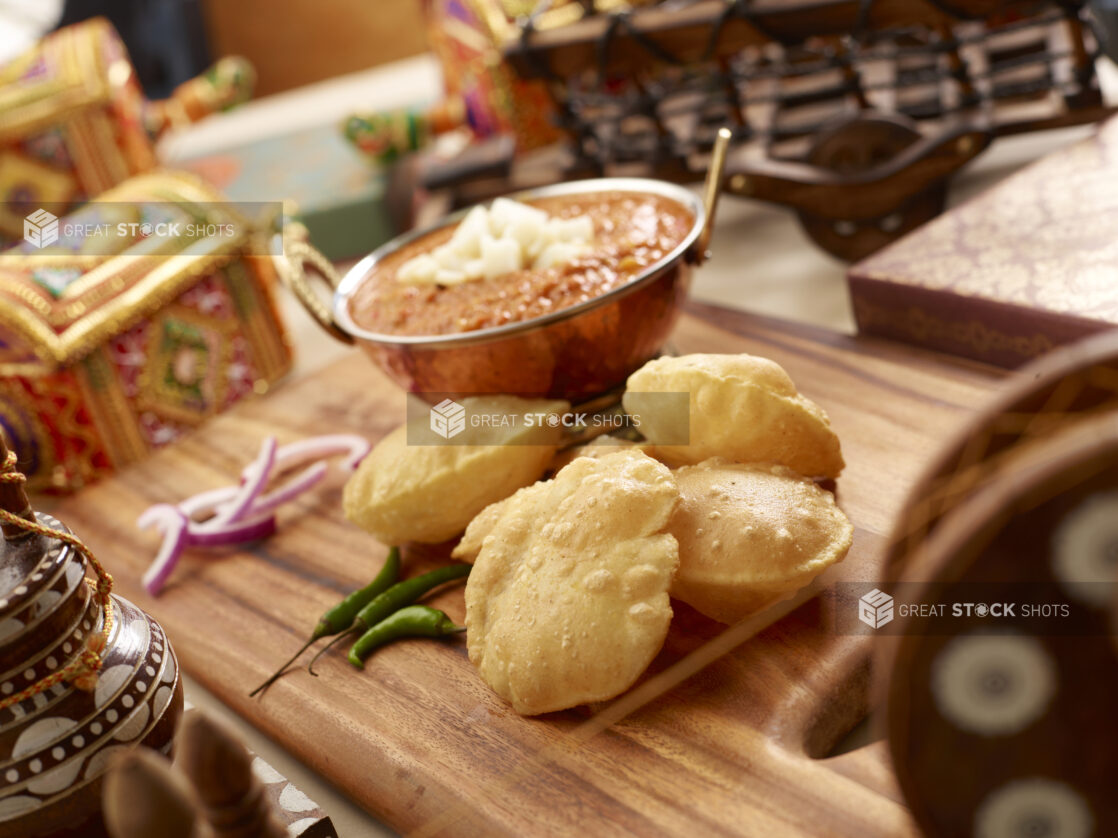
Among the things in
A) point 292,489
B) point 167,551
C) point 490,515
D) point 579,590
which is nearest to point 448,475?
point 490,515

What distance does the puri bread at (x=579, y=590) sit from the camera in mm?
1095

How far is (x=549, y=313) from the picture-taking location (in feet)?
4.98

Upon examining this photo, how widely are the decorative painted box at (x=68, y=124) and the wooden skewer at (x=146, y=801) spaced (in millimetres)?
2723

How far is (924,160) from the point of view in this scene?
2.03 meters

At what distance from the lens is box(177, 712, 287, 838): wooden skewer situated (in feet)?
2.32

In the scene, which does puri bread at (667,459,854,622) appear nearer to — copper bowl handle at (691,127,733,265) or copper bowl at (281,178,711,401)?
copper bowl at (281,178,711,401)

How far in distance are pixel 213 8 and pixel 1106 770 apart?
7.67 metres

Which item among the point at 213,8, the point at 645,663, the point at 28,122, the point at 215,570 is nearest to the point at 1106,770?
the point at 645,663

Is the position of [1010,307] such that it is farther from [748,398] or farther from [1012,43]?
[1012,43]

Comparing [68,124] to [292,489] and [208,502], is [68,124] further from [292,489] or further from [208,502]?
[292,489]

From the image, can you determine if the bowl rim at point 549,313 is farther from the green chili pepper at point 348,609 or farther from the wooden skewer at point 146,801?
the wooden skewer at point 146,801

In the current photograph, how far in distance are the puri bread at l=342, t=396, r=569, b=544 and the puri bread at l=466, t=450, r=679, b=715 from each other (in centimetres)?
23

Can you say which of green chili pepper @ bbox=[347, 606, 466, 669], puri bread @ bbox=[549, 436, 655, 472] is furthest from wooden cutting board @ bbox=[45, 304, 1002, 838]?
puri bread @ bbox=[549, 436, 655, 472]

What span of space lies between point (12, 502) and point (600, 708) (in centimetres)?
71
